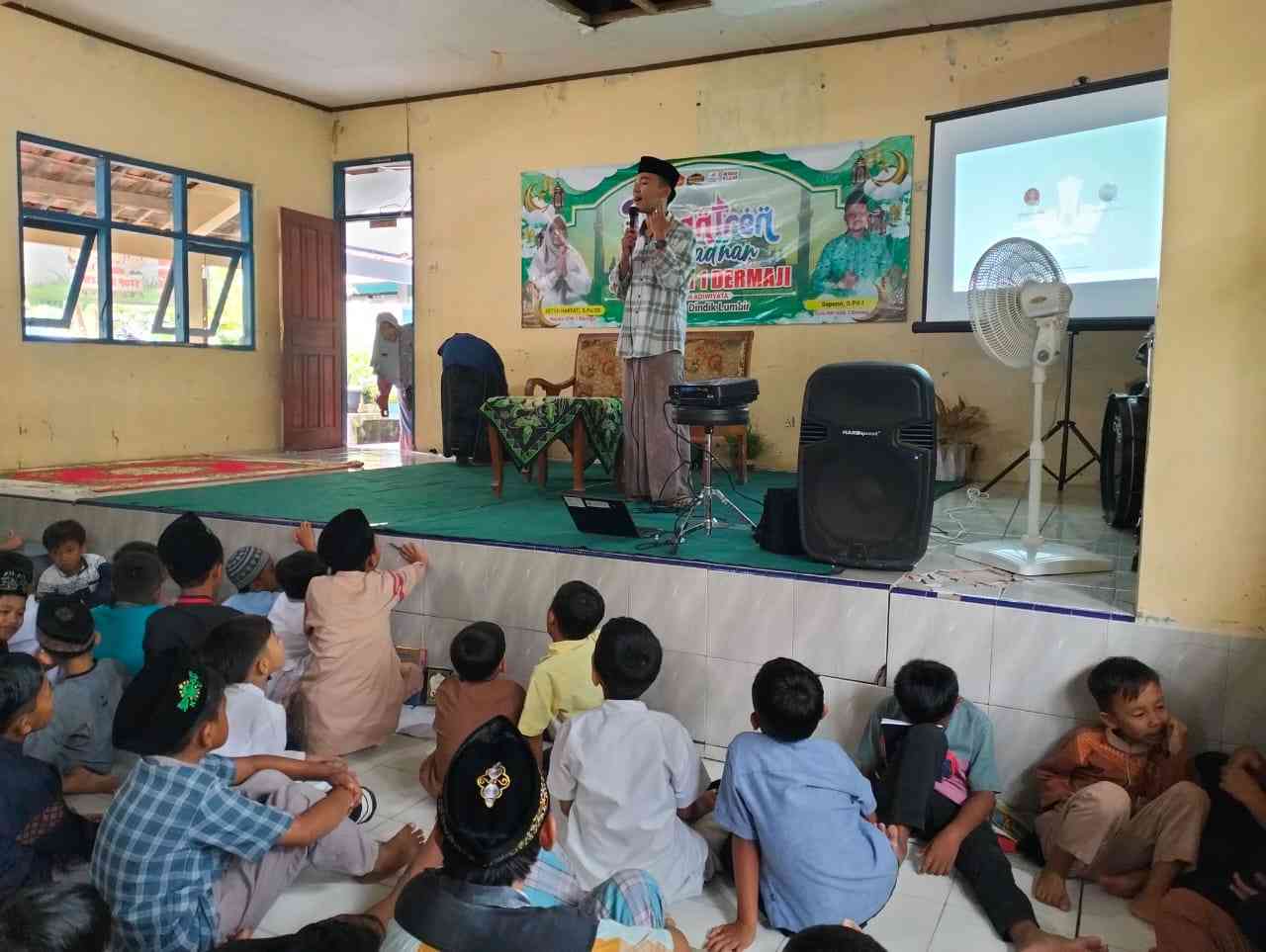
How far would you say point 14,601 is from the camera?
270cm

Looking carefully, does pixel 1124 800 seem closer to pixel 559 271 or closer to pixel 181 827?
pixel 181 827

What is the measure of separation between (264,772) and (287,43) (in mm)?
5836

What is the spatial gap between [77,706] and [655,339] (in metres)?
2.62

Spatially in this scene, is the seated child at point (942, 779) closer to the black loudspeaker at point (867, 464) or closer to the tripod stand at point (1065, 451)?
the black loudspeaker at point (867, 464)

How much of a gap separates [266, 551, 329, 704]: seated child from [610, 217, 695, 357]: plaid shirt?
1.79m

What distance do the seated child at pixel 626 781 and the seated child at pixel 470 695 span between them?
1.41 ft

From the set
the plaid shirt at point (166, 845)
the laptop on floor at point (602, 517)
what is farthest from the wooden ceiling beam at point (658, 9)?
the plaid shirt at point (166, 845)

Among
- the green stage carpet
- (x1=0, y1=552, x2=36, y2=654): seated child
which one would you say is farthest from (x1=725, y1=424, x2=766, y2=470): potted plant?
(x1=0, y1=552, x2=36, y2=654): seated child

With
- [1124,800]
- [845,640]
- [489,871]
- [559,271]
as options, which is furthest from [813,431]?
[559,271]

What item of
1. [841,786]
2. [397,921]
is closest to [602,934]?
[397,921]

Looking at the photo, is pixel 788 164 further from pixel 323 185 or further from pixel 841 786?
pixel 841 786

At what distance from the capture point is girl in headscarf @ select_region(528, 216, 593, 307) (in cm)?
693

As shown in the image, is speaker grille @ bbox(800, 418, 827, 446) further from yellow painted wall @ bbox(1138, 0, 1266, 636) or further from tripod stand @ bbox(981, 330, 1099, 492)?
tripod stand @ bbox(981, 330, 1099, 492)

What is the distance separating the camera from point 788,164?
20.2ft
